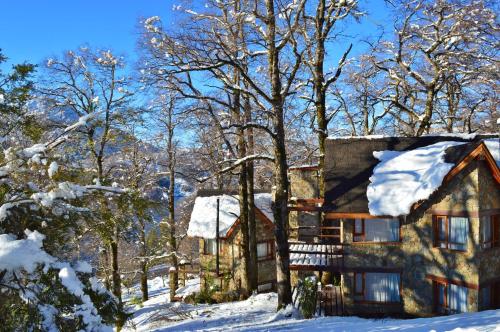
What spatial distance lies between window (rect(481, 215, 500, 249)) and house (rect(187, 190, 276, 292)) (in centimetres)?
1207

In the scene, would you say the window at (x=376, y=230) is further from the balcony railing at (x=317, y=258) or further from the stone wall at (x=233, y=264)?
the stone wall at (x=233, y=264)

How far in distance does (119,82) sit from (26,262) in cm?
1453

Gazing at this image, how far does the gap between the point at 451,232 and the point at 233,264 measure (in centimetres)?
1281

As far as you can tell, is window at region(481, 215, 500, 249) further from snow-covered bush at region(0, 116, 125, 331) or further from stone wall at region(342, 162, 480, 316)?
snow-covered bush at region(0, 116, 125, 331)

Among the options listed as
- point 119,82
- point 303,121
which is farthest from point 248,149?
point 119,82

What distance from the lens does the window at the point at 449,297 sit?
1574 centimetres

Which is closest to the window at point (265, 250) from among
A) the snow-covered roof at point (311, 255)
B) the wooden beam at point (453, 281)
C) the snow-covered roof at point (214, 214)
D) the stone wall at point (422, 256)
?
the snow-covered roof at point (214, 214)

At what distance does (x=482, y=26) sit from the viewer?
17.7 metres

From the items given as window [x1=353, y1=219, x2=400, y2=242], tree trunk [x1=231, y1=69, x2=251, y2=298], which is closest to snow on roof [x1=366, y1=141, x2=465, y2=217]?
window [x1=353, y1=219, x2=400, y2=242]

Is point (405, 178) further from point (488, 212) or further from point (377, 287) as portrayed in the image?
point (377, 287)

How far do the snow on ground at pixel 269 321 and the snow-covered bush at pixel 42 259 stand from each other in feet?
8.19

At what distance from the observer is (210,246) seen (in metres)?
25.8

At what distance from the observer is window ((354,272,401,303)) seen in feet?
57.0

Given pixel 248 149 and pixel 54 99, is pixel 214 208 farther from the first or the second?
pixel 54 99
